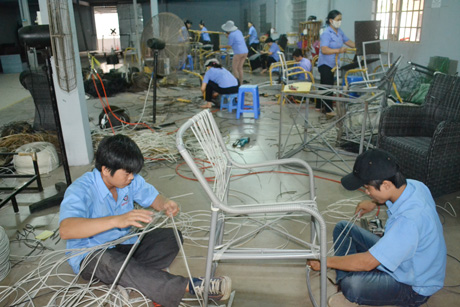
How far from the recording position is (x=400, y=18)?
7.26m

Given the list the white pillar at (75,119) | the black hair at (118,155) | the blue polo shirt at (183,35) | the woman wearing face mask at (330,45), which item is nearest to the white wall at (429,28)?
the woman wearing face mask at (330,45)

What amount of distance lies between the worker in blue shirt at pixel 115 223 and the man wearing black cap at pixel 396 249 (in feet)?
2.23

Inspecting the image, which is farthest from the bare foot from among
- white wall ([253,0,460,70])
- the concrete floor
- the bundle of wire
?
the bundle of wire

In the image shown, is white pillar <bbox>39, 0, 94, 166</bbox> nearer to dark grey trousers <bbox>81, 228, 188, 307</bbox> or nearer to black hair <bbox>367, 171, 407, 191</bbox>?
dark grey trousers <bbox>81, 228, 188, 307</bbox>

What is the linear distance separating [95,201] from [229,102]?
4.71 m

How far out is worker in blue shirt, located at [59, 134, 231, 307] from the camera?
170cm

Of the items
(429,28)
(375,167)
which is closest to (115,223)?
(375,167)

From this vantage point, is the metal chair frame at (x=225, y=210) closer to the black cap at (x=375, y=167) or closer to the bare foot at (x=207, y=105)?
the black cap at (x=375, y=167)

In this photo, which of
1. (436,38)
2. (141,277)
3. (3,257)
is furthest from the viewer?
(436,38)

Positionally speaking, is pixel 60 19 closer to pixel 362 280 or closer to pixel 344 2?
pixel 362 280

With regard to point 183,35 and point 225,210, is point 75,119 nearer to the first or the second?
point 183,35

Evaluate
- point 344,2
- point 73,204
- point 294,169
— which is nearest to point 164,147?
point 294,169

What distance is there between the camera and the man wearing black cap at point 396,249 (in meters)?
1.51

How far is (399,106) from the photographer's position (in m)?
3.30
